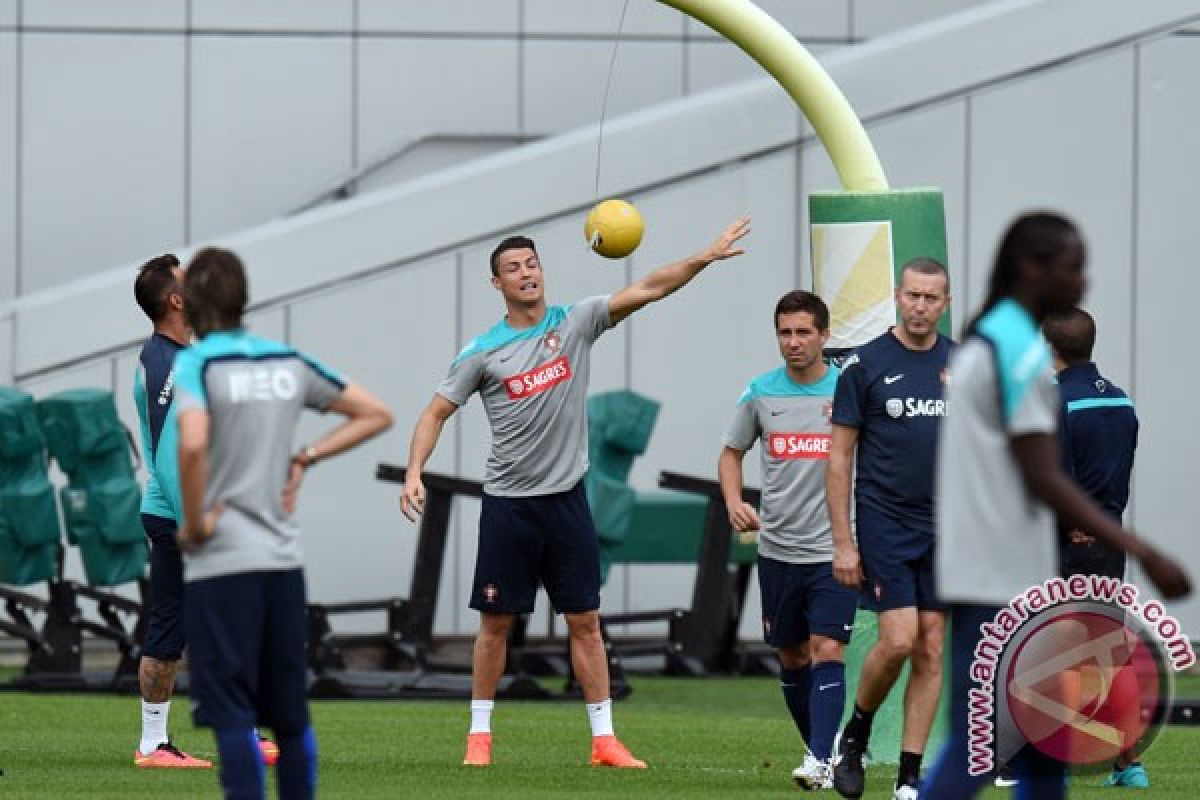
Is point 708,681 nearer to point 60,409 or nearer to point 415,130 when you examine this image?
point 60,409

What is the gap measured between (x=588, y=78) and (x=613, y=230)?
1198 centimetres

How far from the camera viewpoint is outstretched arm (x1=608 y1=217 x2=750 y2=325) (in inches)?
437

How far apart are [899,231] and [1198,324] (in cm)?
978

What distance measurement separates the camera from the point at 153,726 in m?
11.8

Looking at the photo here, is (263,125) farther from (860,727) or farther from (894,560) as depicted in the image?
(894,560)

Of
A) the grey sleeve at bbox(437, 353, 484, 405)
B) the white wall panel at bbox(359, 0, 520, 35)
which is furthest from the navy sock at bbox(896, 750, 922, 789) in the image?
the white wall panel at bbox(359, 0, 520, 35)

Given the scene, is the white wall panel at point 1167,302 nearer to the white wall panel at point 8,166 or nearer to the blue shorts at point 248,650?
the white wall panel at point 8,166

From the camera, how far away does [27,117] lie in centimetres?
2336

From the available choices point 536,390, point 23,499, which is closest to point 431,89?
point 23,499

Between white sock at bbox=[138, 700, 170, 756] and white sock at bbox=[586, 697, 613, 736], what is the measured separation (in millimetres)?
1842

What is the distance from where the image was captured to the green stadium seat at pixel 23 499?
16.9 meters

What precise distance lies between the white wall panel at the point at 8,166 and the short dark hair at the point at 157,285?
40.2 ft

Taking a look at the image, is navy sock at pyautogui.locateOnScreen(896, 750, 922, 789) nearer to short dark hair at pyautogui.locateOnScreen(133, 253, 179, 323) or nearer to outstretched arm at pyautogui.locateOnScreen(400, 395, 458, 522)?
outstretched arm at pyautogui.locateOnScreen(400, 395, 458, 522)

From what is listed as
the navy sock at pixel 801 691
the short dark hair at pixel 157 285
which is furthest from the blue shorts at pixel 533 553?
the short dark hair at pixel 157 285
